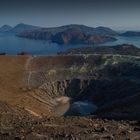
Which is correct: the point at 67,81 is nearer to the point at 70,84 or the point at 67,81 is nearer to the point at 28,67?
the point at 70,84

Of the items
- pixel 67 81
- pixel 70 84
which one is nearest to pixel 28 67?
pixel 67 81

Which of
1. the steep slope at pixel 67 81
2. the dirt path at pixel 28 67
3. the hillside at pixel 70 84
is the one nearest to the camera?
the hillside at pixel 70 84

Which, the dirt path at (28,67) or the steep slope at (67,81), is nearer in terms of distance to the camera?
the steep slope at (67,81)

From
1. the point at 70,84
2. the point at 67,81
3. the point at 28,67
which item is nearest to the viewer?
the point at 70,84

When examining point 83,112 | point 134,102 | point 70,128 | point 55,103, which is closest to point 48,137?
point 70,128

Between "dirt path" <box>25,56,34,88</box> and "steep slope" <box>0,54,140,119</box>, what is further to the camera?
"dirt path" <box>25,56,34,88</box>

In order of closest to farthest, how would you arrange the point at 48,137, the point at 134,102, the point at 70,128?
the point at 48,137
the point at 70,128
the point at 134,102

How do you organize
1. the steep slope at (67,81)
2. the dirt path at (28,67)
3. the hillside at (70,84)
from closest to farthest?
1. the hillside at (70,84)
2. the steep slope at (67,81)
3. the dirt path at (28,67)

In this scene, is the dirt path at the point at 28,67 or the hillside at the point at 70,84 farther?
the dirt path at the point at 28,67

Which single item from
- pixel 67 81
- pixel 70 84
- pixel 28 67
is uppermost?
pixel 28 67

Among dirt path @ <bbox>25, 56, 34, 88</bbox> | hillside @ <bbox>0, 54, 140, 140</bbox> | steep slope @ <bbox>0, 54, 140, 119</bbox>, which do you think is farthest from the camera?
dirt path @ <bbox>25, 56, 34, 88</bbox>

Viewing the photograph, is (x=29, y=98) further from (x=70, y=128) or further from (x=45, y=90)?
(x=70, y=128)
